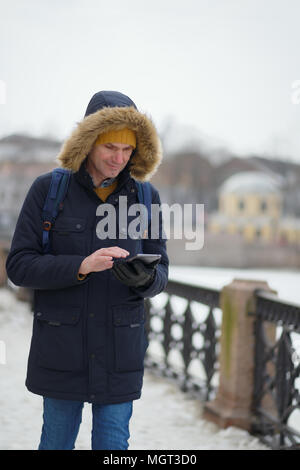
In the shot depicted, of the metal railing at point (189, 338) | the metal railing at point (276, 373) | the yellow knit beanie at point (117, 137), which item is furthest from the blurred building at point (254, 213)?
the yellow knit beanie at point (117, 137)

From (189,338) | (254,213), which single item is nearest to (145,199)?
(189,338)

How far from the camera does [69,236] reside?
238cm

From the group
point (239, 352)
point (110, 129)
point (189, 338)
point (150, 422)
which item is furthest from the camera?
point (189, 338)

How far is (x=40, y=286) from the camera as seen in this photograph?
7.59 ft

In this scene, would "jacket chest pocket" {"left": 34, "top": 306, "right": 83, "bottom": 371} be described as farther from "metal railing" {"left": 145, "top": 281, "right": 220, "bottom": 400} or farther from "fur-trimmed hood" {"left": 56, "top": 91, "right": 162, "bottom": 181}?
"metal railing" {"left": 145, "top": 281, "right": 220, "bottom": 400}

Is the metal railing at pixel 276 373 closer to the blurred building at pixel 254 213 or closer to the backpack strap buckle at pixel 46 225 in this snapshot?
the backpack strap buckle at pixel 46 225

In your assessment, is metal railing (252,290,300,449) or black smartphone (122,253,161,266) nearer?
black smartphone (122,253,161,266)

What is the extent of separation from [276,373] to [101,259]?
2.74 meters

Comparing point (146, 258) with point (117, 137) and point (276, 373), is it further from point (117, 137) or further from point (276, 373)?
point (276, 373)

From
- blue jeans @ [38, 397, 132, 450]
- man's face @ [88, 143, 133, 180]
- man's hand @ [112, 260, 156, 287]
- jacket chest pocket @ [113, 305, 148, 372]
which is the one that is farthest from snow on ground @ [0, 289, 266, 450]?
man's face @ [88, 143, 133, 180]

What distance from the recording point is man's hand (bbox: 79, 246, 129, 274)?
2213mm

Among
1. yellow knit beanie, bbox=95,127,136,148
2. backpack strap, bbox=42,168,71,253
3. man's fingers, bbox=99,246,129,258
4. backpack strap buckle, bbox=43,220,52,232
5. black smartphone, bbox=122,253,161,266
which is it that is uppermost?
yellow knit beanie, bbox=95,127,136,148

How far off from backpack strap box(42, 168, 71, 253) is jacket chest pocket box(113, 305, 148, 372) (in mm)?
382

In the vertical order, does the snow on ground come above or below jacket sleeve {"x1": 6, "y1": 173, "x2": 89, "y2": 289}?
below
